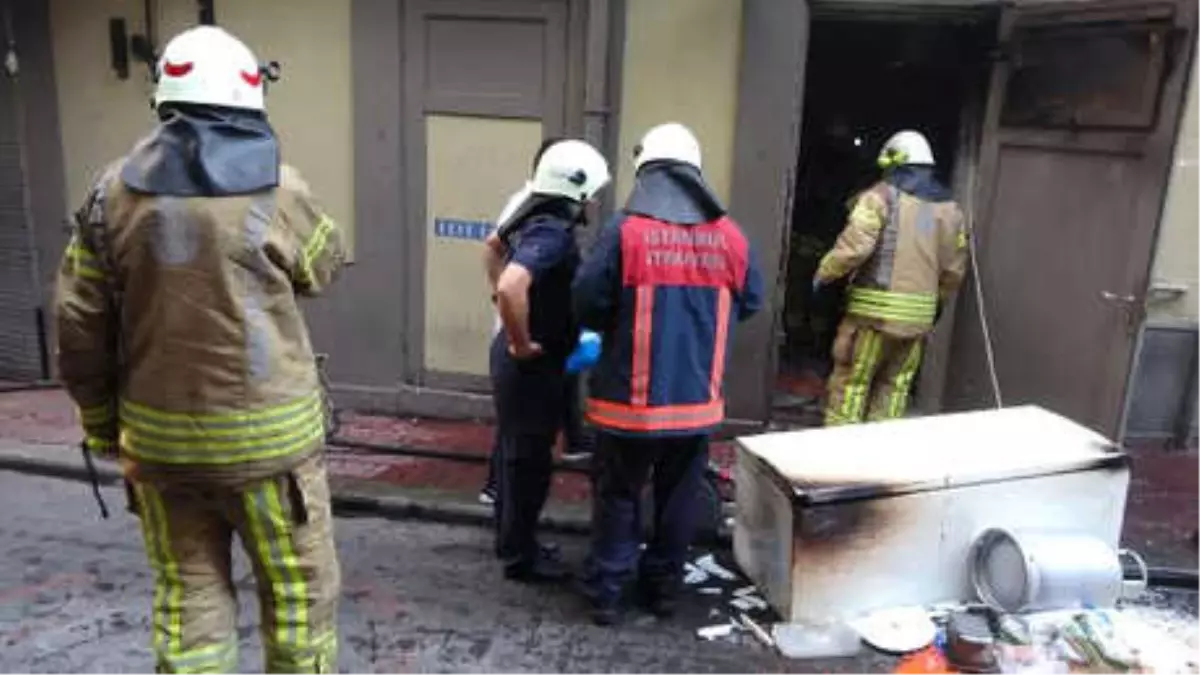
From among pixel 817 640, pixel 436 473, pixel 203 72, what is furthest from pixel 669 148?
pixel 436 473

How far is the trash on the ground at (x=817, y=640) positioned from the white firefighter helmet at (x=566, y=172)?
72.4 inches

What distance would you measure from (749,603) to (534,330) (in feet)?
4.65

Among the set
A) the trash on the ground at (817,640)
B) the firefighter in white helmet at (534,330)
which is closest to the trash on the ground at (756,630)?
the trash on the ground at (817,640)

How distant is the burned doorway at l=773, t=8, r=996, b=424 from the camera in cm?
639

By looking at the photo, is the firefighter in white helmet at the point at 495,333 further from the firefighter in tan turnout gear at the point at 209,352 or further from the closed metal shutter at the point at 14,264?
the closed metal shutter at the point at 14,264

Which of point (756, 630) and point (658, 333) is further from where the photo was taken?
point (756, 630)

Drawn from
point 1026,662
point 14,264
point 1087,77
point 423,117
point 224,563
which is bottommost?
point 1026,662

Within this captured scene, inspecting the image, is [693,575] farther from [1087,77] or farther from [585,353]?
[1087,77]

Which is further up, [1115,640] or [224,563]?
[224,563]

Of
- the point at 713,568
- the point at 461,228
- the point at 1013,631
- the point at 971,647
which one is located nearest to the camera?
the point at 971,647

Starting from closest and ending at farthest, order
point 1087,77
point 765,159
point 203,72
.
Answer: point 203,72 → point 1087,77 → point 765,159

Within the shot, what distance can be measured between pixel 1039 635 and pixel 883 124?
16.7ft

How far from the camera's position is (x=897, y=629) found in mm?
3514

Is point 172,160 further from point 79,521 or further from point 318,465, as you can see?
point 79,521
